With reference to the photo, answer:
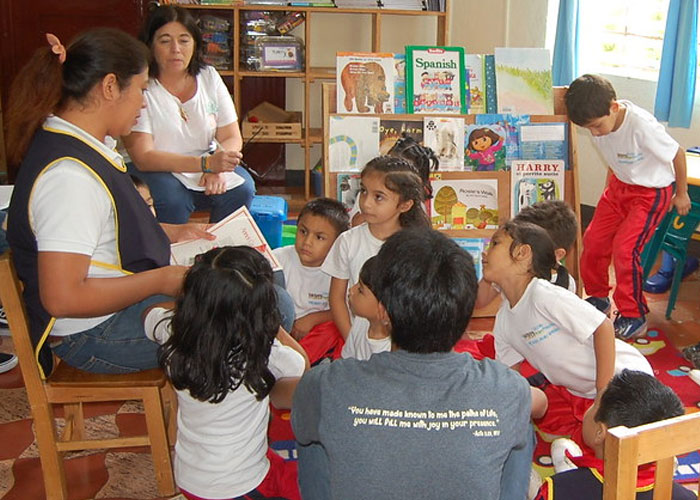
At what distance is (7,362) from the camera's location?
2.85m

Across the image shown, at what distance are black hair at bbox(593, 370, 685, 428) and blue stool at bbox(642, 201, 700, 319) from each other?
1.84 m

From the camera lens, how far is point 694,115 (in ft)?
13.4

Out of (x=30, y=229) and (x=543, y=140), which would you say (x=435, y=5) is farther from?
(x=30, y=229)

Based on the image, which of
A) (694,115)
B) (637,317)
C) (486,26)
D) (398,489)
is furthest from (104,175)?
(486,26)

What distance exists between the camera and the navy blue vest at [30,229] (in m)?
1.72

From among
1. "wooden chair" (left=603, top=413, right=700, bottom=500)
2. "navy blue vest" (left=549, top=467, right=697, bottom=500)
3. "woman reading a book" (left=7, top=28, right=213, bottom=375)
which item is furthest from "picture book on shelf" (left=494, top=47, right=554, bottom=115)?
"wooden chair" (left=603, top=413, right=700, bottom=500)

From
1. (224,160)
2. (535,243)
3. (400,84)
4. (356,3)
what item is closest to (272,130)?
(356,3)

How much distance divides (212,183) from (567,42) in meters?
2.61

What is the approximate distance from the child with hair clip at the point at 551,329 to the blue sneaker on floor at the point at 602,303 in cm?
96

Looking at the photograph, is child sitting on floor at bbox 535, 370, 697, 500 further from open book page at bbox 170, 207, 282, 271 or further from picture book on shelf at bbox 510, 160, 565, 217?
picture book on shelf at bbox 510, 160, 565, 217

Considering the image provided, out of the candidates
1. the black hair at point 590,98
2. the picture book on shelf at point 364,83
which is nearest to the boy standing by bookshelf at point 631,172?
the black hair at point 590,98

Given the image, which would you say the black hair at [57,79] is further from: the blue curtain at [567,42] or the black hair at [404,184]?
the blue curtain at [567,42]

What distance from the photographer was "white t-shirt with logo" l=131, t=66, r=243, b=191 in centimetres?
294

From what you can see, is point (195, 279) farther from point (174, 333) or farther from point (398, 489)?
point (398, 489)
